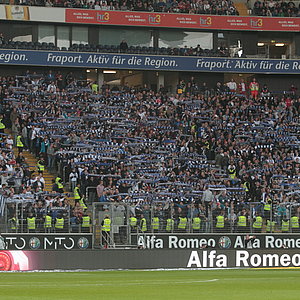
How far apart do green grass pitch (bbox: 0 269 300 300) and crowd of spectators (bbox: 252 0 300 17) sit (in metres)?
29.6

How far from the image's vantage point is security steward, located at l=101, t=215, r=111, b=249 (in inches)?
1216

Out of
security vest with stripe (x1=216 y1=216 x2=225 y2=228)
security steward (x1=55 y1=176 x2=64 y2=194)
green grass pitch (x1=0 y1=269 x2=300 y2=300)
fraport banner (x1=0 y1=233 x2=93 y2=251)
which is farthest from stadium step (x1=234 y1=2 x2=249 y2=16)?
green grass pitch (x1=0 y1=269 x2=300 y2=300)

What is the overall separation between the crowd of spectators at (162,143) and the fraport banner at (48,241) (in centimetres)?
120

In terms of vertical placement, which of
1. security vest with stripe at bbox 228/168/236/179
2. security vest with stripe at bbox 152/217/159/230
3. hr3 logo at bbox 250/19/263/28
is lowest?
security vest with stripe at bbox 152/217/159/230

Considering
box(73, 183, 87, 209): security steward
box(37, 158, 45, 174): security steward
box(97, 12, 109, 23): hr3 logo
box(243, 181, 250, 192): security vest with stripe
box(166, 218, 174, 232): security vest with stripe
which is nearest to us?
box(166, 218, 174, 232): security vest with stripe

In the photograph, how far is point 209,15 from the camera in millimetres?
53344

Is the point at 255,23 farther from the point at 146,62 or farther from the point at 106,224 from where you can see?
the point at 106,224

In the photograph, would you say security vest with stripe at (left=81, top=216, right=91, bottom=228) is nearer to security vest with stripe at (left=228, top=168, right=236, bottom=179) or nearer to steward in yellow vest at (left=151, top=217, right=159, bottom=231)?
steward in yellow vest at (left=151, top=217, right=159, bottom=231)

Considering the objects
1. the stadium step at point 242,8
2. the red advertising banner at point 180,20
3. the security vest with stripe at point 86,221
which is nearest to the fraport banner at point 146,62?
the red advertising banner at point 180,20

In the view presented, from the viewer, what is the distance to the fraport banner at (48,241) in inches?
1230

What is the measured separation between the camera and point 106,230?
30891 mm

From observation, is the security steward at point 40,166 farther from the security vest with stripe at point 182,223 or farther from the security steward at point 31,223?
the security vest with stripe at point 182,223

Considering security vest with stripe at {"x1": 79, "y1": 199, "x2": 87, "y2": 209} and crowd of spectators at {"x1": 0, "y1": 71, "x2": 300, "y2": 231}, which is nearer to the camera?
security vest with stripe at {"x1": 79, "y1": 199, "x2": 87, "y2": 209}

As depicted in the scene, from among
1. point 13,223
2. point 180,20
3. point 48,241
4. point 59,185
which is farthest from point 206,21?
point 13,223
